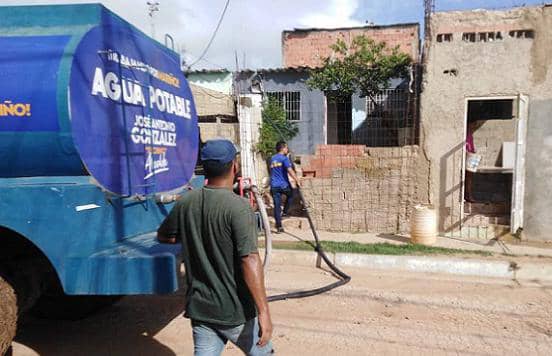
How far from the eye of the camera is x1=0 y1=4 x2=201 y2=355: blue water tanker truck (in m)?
2.67

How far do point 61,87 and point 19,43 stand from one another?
509 mm

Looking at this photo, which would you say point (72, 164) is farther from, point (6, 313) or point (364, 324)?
point (364, 324)

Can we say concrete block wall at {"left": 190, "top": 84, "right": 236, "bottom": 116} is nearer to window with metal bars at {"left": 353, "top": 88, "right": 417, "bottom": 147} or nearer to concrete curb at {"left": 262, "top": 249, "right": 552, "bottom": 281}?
window with metal bars at {"left": 353, "top": 88, "right": 417, "bottom": 147}

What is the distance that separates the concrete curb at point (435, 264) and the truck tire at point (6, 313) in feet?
11.7

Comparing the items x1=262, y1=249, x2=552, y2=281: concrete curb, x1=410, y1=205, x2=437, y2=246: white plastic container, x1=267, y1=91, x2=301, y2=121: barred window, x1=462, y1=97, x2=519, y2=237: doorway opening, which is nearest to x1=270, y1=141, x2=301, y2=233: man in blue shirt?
x1=262, y1=249, x2=552, y2=281: concrete curb

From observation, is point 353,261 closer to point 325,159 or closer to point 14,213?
point 325,159

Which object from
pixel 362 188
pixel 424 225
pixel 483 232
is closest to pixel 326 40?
pixel 362 188

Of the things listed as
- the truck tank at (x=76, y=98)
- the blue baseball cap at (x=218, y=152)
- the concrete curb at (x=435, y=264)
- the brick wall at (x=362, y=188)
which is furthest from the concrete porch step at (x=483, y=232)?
the blue baseball cap at (x=218, y=152)

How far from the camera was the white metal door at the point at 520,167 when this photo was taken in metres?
6.56

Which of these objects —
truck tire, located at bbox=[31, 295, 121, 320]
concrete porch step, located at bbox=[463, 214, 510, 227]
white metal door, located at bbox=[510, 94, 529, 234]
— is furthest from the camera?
concrete porch step, located at bbox=[463, 214, 510, 227]

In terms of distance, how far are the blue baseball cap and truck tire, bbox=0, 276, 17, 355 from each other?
179 cm

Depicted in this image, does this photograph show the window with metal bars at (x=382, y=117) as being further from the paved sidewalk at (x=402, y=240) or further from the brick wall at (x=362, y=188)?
the paved sidewalk at (x=402, y=240)

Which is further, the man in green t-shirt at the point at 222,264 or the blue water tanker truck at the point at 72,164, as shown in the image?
the blue water tanker truck at the point at 72,164

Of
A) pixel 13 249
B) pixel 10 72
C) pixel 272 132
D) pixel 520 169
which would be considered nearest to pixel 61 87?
pixel 10 72
